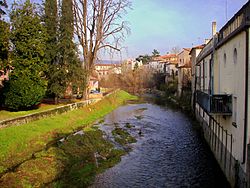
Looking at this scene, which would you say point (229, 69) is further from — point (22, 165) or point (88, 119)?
point (88, 119)

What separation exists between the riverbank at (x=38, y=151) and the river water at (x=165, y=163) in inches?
61.2

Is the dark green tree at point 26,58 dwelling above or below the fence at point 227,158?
above

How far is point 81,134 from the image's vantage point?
69.8 feet

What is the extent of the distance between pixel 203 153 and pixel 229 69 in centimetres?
703

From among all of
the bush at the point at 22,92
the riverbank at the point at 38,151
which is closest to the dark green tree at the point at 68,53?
the bush at the point at 22,92

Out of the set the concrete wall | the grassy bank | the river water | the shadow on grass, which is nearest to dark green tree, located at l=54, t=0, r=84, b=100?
the grassy bank

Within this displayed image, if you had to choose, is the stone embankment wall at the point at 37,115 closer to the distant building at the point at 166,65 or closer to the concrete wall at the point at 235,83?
the concrete wall at the point at 235,83

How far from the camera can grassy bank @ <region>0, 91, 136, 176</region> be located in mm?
14165

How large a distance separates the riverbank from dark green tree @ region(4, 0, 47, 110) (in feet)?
8.15

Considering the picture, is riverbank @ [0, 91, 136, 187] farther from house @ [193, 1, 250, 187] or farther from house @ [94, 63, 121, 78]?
house @ [94, 63, 121, 78]

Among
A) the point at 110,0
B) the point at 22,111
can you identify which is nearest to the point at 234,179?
the point at 22,111

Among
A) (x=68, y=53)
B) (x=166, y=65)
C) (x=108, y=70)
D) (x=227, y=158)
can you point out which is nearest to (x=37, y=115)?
(x=68, y=53)

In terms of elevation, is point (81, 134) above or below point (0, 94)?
below

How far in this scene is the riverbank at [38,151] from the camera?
12227 millimetres
